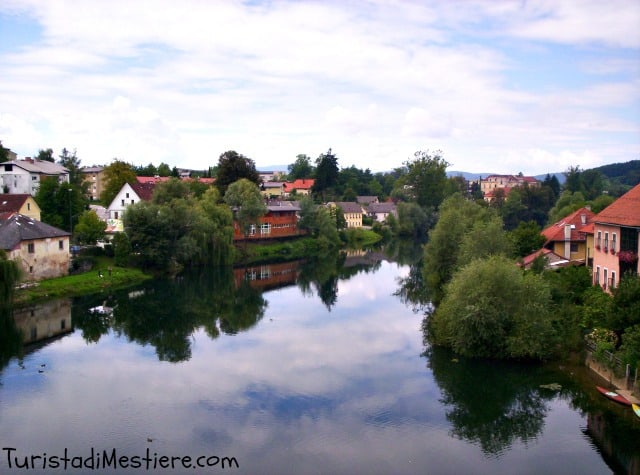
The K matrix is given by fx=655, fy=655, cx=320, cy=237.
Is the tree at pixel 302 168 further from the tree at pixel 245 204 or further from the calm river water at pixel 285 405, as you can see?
the calm river water at pixel 285 405

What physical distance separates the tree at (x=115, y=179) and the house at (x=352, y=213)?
27758mm

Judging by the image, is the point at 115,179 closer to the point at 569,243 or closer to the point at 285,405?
the point at 569,243

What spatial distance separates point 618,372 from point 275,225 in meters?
48.4

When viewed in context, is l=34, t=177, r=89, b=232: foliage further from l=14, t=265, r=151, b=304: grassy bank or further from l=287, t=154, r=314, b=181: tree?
l=287, t=154, r=314, b=181: tree

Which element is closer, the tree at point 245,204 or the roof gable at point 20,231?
the roof gable at point 20,231

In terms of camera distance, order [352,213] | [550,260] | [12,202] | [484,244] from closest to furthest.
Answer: [484,244] < [550,260] < [12,202] < [352,213]

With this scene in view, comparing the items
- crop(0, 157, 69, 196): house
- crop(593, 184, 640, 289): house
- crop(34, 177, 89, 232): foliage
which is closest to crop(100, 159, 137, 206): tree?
crop(0, 157, 69, 196): house

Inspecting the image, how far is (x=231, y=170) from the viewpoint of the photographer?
6825 cm

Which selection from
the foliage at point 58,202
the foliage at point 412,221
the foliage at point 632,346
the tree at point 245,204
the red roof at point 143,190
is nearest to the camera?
the foliage at point 632,346

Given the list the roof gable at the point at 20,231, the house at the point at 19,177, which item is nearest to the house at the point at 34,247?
the roof gable at the point at 20,231

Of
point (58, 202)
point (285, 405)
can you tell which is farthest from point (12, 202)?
point (285, 405)

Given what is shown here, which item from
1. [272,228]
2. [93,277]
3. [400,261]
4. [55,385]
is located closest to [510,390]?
[55,385]

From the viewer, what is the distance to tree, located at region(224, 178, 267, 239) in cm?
5953

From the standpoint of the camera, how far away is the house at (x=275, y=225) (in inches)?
2467
